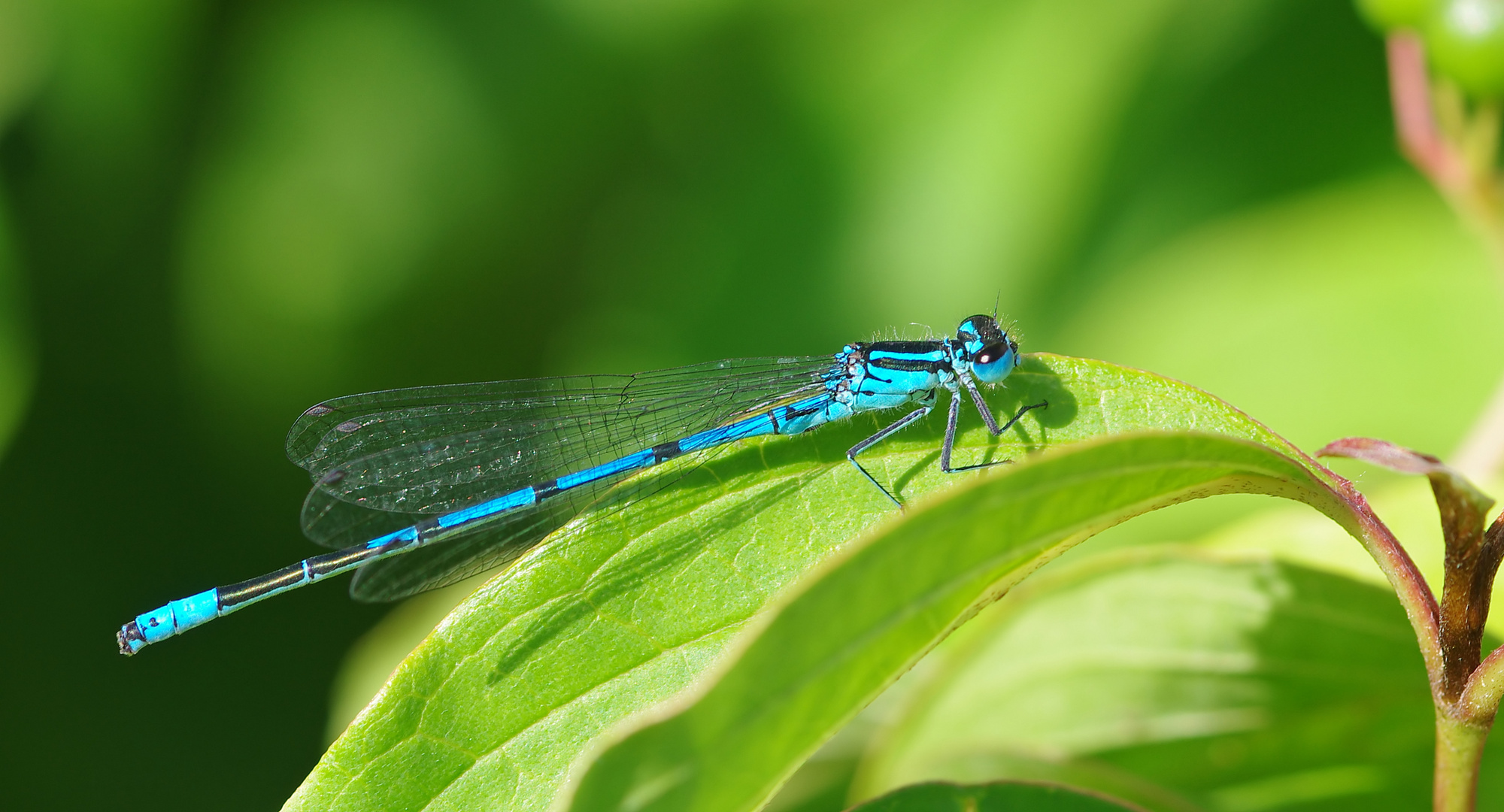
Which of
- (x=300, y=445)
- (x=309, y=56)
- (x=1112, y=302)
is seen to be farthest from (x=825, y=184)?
(x=300, y=445)

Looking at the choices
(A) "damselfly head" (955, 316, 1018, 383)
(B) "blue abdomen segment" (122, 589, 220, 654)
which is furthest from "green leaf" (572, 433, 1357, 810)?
(B) "blue abdomen segment" (122, 589, 220, 654)

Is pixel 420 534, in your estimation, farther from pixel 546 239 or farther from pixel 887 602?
pixel 887 602

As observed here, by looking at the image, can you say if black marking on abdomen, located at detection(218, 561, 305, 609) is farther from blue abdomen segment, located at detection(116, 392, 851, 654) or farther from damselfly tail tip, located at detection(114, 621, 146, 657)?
damselfly tail tip, located at detection(114, 621, 146, 657)

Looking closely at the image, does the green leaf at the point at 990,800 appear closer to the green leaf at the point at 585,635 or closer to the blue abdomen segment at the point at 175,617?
the green leaf at the point at 585,635

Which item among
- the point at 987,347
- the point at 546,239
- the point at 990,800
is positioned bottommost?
the point at 990,800

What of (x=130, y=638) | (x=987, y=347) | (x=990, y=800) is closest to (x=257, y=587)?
Answer: (x=130, y=638)

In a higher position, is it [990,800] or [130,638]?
[130,638]

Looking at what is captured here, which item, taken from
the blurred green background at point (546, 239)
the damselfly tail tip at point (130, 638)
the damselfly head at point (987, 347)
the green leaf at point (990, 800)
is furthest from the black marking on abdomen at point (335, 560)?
the green leaf at point (990, 800)
